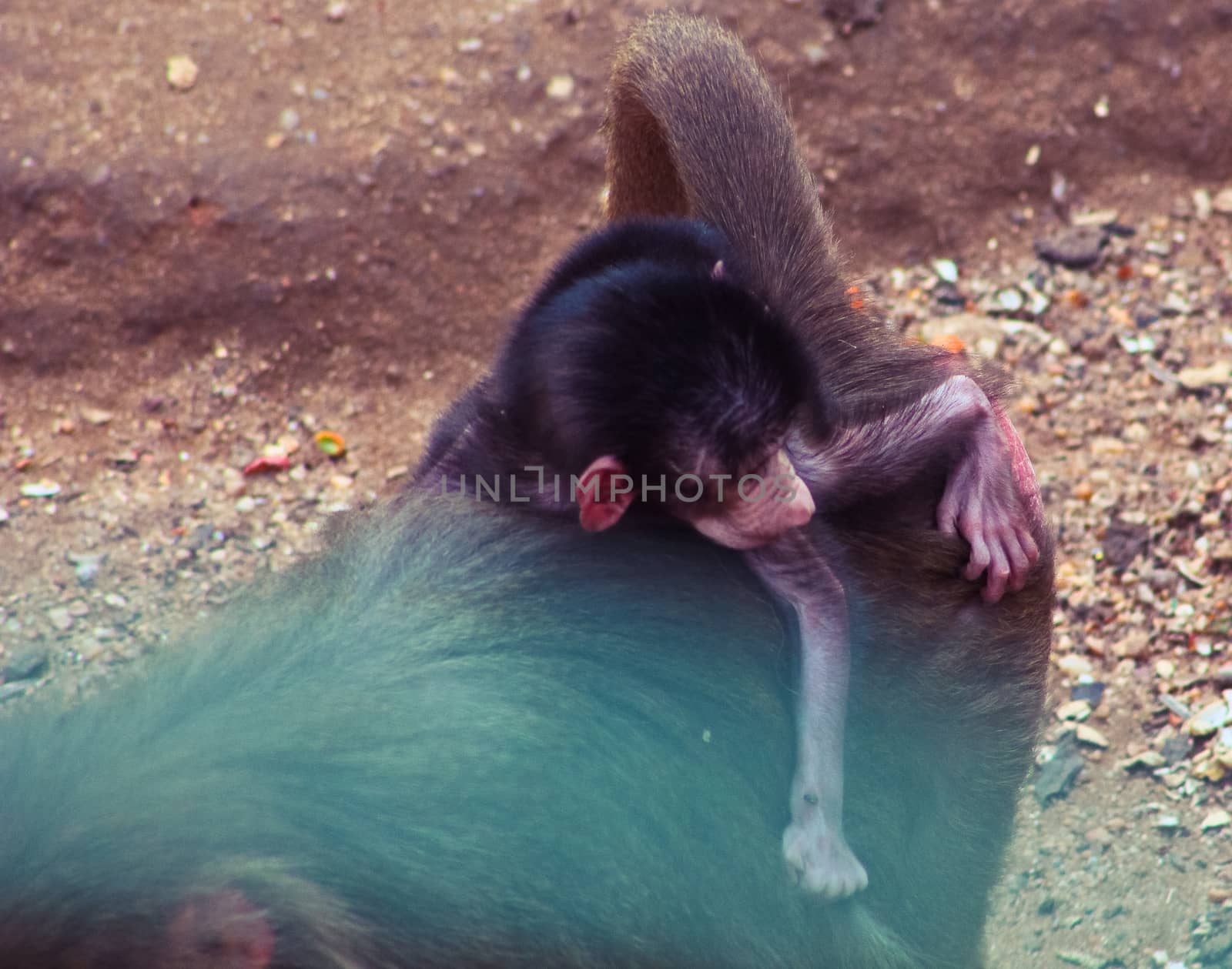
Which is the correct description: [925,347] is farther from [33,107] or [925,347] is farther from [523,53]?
[33,107]

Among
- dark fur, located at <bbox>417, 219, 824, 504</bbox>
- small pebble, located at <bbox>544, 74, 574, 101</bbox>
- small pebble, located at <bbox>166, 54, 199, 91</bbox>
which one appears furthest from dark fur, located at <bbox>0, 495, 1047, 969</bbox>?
small pebble, located at <bbox>166, 54, 199, 91</bbox>

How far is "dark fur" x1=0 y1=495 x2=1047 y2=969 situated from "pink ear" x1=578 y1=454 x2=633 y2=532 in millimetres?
39

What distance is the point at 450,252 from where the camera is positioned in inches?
150

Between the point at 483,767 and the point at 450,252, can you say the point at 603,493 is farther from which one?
the point at 450,252

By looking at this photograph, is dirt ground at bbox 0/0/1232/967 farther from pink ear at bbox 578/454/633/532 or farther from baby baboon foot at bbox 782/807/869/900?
pink ear at bbox 578/454/633/532

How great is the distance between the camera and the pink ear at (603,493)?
6.01 ft

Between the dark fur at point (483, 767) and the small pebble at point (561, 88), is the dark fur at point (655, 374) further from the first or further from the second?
the small pebble at point (561, 88)

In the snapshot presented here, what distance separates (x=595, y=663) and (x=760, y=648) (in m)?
0.28

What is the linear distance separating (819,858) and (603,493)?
1.84ft

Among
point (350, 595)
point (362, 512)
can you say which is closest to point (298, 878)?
point (350, 595)

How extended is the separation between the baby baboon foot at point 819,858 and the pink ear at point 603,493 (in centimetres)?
48

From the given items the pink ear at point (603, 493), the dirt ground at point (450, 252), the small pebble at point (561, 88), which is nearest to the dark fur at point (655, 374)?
the pink ear at point (603, 493)

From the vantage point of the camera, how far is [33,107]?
375cm

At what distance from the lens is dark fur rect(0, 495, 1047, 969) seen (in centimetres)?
146
